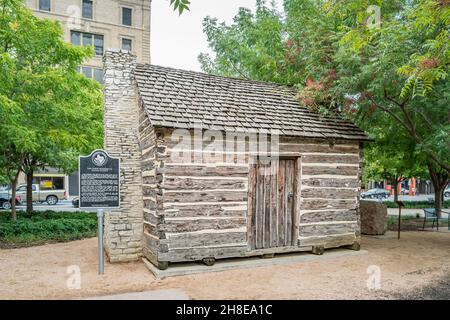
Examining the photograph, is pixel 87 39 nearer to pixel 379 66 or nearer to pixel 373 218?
pixel 373 218

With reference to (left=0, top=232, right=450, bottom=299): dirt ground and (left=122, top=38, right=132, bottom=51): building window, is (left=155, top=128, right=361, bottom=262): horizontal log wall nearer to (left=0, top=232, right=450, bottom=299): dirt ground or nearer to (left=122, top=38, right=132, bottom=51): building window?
(left=0, top=232, right=450, bottom=299): dirt ground

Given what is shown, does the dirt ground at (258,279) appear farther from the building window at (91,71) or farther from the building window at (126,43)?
the building window at (126,43)

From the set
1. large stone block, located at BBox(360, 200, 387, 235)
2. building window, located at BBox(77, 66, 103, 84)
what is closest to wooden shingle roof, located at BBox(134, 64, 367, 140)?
large stone block, located at BBox(360, 200, 387, 235)

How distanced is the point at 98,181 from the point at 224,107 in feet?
11.5

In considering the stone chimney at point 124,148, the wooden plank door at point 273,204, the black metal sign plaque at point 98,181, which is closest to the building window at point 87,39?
the stone chimney at point 124,148

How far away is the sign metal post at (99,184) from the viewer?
7141 mm

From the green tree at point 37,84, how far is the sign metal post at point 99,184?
11.2 feet

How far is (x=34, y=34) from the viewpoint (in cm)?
1068

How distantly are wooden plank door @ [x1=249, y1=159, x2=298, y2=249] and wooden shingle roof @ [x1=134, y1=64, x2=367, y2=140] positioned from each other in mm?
931

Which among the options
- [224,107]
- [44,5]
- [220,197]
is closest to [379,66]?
[224,107]

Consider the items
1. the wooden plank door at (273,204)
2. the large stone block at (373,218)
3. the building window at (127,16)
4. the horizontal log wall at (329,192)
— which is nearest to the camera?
the wooden plank door at (273,204)

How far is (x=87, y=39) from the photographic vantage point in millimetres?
33906
